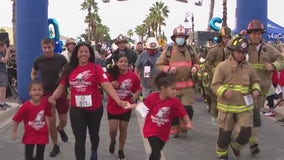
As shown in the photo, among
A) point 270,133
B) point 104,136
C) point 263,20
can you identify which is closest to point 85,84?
point 104,136

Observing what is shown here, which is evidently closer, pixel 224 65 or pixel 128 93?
pixel 224 65

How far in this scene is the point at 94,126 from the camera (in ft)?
20.0

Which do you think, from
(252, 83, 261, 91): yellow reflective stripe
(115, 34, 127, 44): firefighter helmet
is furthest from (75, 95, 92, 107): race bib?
(115, 34, 127, 44): firefighter helmet

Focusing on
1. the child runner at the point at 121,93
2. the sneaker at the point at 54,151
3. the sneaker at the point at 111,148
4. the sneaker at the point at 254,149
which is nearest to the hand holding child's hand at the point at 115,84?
the child runner at the point at 121,93

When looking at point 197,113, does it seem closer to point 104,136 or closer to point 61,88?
point 104,136

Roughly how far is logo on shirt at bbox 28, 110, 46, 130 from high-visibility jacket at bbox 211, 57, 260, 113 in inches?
91.0

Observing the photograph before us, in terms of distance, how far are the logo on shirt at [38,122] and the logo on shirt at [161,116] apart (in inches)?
54.6

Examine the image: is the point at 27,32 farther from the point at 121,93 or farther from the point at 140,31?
the point at 140,31

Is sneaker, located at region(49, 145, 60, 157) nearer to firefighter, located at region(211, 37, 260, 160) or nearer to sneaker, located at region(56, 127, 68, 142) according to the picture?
sneaker, located at region(56, 127, 68, 142)

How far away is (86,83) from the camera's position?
A: 5.91 meters

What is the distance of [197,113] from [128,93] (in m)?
5.23

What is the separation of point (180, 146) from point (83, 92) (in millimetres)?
2578

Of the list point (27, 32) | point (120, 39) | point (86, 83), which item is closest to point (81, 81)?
point (86, 83)

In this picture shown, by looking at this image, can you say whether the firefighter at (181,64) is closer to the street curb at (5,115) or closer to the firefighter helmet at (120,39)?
the firefighter helmet at (120,39)
